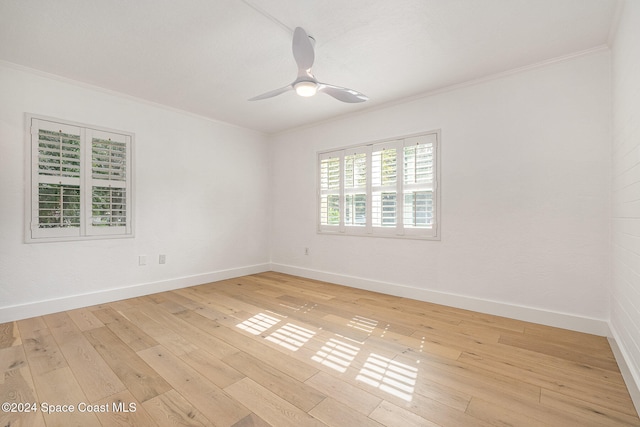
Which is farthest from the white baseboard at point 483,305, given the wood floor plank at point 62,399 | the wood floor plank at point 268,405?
the wood floor plank at point 62,399

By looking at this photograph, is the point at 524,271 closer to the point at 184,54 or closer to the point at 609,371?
the point at 609,371

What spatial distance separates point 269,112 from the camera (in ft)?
13.4

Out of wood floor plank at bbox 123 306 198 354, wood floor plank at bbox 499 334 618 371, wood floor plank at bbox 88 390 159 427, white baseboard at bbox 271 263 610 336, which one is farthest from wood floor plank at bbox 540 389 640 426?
wood floor plank at bbox 123 306 198 354

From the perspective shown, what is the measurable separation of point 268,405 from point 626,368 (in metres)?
2.31

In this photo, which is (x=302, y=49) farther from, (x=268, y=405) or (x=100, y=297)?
(x=100, y=297)

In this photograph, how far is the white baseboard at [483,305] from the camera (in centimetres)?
254

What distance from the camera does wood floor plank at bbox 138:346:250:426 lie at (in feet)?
4.94

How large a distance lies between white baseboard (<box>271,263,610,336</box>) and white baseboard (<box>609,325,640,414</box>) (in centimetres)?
17

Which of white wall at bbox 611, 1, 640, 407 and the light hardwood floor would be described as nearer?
the light hardwood floor

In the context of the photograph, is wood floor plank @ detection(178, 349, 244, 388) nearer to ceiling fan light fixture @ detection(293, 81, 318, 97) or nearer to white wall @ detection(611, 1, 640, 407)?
ceiling fan light fixture @ detection(293, 81, 318, 97)

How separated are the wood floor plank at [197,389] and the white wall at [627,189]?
2.22 m

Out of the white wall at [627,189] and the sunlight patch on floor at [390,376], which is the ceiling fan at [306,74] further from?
the sunlight patch on floor at [390,376]

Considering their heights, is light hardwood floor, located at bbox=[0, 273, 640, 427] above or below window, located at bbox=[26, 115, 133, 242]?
below

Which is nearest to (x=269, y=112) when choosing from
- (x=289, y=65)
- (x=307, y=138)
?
(x=307, y=138)
